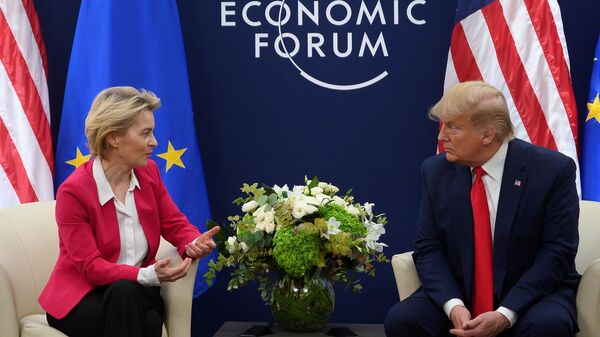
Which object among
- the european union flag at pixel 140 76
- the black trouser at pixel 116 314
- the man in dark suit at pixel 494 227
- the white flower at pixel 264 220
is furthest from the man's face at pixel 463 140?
the european union flag at pixel 140 76

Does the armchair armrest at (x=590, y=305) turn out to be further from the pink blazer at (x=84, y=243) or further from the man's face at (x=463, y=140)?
the pink blazer at (x=84, y=243)

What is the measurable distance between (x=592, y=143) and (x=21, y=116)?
8.68 feet

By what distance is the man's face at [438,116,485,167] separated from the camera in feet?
10.9

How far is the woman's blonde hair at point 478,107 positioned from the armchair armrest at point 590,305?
1.88 feet

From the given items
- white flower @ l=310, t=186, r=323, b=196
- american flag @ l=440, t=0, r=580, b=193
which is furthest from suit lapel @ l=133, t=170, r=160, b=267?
american flag @ l=440, t=0, r=580, b=193

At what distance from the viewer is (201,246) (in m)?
3.44

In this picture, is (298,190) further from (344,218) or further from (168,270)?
(168,270)

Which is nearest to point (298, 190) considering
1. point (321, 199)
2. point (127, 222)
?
point (321, 199)

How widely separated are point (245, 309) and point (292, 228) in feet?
4.89

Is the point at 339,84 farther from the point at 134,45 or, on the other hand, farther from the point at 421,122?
the point at 134,45

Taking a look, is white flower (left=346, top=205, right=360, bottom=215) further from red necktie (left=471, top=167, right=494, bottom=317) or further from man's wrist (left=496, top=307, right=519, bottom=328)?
man's wrist (left=496, top=307, right=519, bottom=328)

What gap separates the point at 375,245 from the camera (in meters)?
3.56

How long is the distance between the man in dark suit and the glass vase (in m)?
0.34

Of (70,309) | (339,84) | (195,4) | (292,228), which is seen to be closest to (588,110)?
(339,84)
